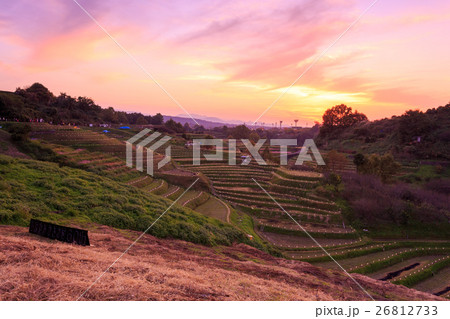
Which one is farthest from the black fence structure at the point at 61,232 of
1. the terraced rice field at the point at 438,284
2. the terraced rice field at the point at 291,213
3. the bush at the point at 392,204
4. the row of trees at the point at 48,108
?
the row of trees at the point at 48,108

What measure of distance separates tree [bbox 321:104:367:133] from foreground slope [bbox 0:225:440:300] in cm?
7989

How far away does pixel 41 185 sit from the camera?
1307 centimetres

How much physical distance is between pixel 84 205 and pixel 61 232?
13.4 ft

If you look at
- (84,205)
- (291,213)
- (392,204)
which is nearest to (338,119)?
(392,204)

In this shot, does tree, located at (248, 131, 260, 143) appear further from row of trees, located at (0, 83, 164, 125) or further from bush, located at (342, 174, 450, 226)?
bush, located at (342, 174, 450, 226)

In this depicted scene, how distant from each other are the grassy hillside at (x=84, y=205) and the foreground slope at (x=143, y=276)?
1.23 metres

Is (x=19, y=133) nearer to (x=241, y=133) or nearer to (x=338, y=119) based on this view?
(x=241, y=133)

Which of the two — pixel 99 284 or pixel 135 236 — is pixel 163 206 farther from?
pixel 99 284

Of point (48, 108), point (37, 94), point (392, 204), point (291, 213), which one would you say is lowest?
point (291, 213)

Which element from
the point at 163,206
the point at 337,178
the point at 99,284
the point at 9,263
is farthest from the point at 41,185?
the point at 337,178

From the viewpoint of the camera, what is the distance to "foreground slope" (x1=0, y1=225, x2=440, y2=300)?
4.91 metres

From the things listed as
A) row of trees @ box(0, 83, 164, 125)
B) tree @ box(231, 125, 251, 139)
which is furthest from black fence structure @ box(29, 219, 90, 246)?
tree @ box(231, 125, 251, 139)

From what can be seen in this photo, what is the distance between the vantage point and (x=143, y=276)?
6012 millimetres

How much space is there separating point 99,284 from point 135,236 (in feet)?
18.5
